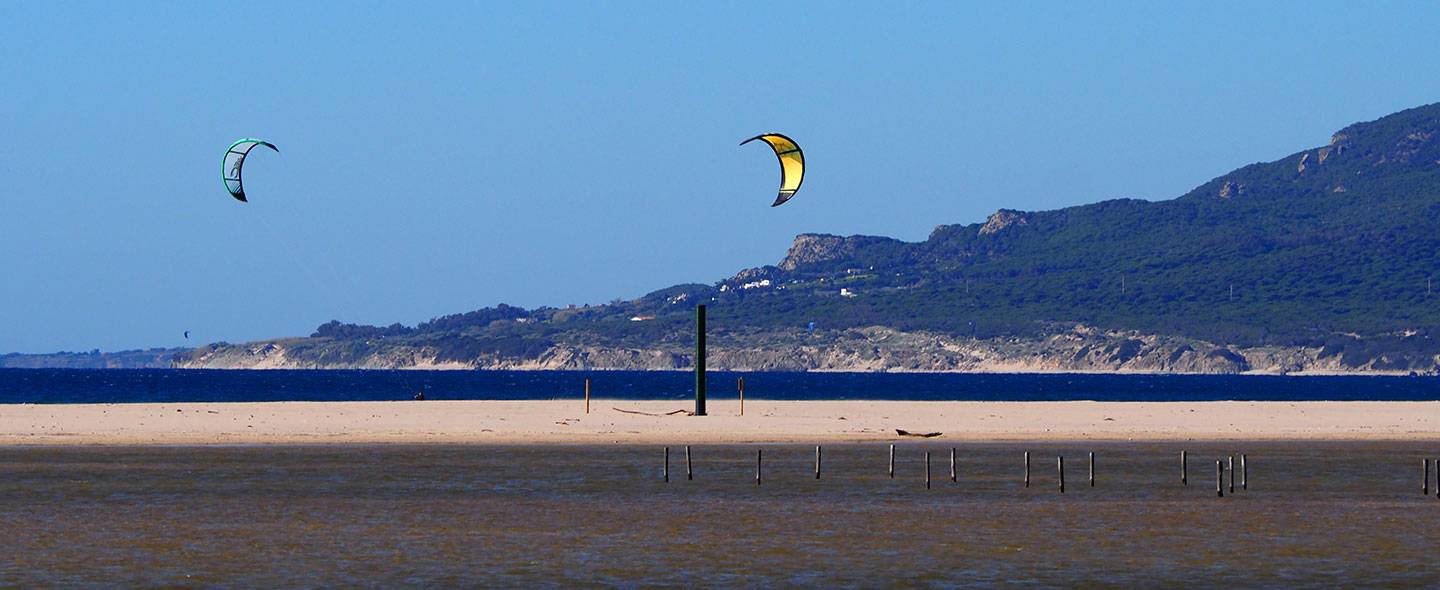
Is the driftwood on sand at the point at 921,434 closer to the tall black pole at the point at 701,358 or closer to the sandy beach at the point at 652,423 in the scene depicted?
the sandy beach at the point at 652,423

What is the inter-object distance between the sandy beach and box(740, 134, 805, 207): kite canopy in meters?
7.95

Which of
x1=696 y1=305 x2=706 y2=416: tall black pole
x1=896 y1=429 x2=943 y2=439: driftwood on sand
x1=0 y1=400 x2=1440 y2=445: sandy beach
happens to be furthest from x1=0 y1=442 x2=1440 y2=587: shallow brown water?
x1=696 y1=305 x2=706 y2=416: tall black pole

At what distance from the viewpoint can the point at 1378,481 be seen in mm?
48406

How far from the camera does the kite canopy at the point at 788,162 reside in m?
65.9

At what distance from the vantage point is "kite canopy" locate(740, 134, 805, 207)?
65.9 m

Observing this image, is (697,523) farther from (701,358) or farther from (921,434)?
(921,434)

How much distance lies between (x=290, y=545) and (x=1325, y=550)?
1610 centimetres

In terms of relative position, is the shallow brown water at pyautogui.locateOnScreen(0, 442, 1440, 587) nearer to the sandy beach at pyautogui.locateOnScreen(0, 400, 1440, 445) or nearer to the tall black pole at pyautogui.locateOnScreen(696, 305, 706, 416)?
the sandy beach at pyautogui.locateOnScreen(0, 400, 1440, 445)

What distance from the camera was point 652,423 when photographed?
239ft

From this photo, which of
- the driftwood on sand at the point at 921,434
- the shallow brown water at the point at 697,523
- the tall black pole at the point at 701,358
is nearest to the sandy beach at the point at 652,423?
the driftwood on sand at the point at 921,434

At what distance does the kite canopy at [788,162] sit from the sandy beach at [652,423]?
313 inches

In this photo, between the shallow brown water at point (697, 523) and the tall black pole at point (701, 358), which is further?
the tall black pole at point (701, 358)

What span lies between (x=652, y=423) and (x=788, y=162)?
11.2 metres

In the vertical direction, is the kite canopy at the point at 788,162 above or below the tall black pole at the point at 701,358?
above
